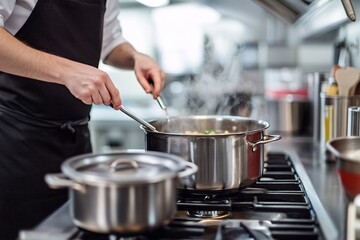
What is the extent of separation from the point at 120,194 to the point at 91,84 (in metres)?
0.34

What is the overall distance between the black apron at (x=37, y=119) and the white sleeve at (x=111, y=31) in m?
0.25

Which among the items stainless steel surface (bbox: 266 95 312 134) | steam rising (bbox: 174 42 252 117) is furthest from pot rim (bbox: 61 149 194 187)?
stainless steel surface (bbox: 266 95 312 134)

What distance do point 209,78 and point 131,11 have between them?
257 cm

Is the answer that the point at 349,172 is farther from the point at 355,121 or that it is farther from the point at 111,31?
Result: the point at 111,31

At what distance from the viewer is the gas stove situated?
2.76 feet

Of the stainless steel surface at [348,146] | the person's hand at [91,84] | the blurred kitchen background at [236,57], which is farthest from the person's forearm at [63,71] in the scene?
the blurred kitchen background at [236,57]

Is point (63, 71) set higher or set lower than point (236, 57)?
lower

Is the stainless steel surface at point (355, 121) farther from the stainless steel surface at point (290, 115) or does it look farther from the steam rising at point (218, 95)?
→ the stainless steel surface at point (290, 115)

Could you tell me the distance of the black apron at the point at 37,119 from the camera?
1.28 metres

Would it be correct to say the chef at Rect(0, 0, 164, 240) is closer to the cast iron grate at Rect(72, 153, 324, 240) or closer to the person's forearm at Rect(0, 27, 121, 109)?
the person's forearm at Rect(0, 27, 121, 109)

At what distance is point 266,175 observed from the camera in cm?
128

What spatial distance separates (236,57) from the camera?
2135mm

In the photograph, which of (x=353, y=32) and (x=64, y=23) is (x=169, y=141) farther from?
(x=353, y=32)

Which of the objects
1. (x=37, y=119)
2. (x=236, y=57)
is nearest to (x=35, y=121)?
(x=37, y=119)
